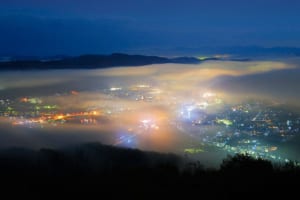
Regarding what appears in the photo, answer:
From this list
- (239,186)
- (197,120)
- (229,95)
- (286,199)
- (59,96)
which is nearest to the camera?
(286,199)

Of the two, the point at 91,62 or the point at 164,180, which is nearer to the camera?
the point at 164,180

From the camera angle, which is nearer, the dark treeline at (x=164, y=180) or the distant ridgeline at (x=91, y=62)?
the dark treeline at (x=164, y=180)

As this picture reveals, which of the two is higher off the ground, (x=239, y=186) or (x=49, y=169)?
(x=239, y=186)

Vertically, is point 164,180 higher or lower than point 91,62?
lower

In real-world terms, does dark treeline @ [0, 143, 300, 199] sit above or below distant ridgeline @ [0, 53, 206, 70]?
below

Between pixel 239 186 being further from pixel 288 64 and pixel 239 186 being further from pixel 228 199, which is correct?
pixel 288 64

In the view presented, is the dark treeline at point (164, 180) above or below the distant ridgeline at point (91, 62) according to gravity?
below

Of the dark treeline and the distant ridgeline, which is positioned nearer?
the dark treeline

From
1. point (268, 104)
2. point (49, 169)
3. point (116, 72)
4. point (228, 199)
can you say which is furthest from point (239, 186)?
point (116, 72)
